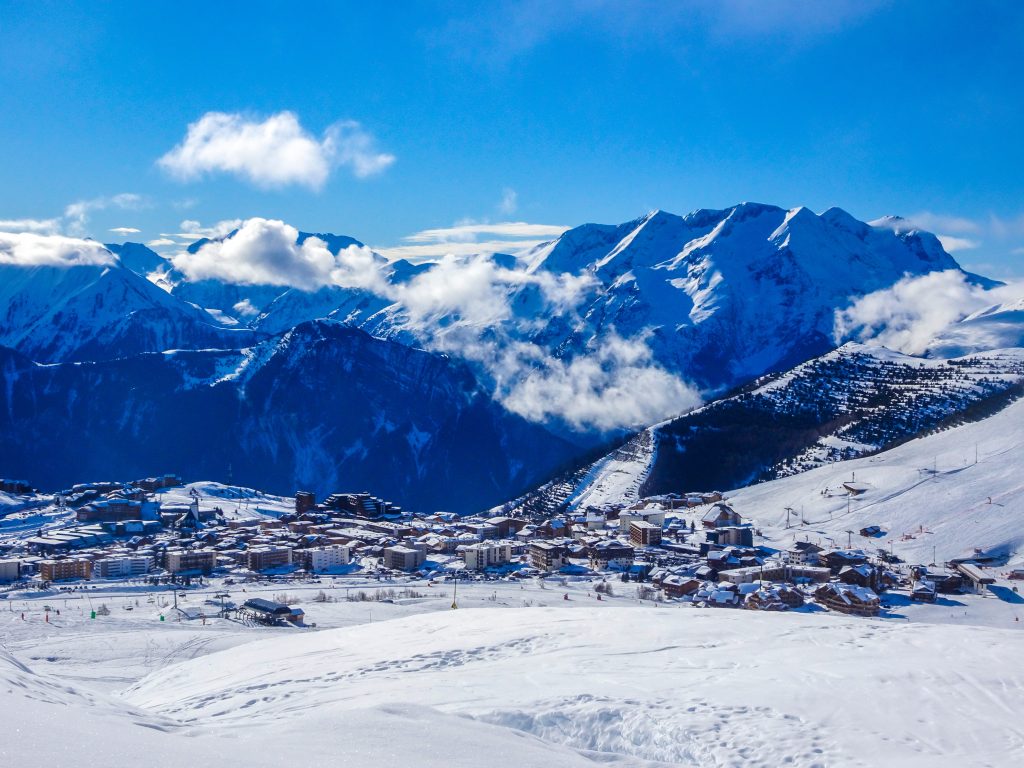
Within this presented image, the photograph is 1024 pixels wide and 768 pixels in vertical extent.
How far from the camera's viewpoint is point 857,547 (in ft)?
215

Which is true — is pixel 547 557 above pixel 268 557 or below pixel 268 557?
below

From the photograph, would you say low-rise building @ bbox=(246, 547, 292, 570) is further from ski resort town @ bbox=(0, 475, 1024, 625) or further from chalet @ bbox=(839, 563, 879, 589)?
chalet @ bbox=(839, 563, 879, 589)

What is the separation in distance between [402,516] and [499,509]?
17485 millimetres

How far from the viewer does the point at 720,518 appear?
76812mm

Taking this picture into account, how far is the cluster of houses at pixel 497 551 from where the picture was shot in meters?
53.2

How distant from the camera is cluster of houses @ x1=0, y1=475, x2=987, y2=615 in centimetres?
5322

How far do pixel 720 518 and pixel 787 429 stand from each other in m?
48.9

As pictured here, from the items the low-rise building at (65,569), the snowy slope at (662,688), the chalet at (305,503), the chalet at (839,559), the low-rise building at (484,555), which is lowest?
the chalet at (839,559)

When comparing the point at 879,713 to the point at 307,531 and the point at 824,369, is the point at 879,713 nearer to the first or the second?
the point at 307,531

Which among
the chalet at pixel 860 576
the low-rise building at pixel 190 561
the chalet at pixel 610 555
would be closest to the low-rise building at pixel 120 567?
the low-rise building at pixel 190 561

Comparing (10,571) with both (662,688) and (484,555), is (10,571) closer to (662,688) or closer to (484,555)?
(484,555)

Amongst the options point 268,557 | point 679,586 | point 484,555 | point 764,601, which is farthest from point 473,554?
point 764,601

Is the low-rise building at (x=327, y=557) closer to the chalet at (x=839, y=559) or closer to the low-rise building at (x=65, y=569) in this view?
the low-rise building at (x=65, y=569)

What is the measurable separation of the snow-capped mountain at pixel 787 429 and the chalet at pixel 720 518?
26341mm
